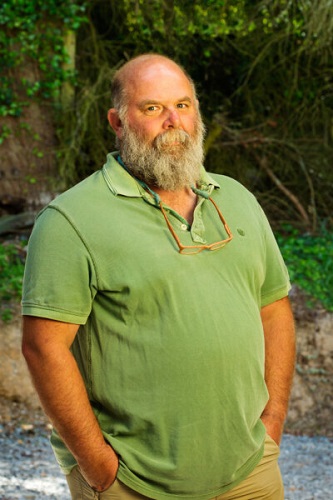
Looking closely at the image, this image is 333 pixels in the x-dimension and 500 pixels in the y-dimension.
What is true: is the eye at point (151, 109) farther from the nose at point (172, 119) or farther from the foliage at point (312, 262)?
the foliage at point (312, 262)

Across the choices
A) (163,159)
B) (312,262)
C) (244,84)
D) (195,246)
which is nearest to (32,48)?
(244,84)

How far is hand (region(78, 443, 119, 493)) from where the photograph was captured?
2137 mm

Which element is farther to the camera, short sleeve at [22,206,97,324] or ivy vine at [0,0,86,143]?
ivy vine at [0,0,86,143]

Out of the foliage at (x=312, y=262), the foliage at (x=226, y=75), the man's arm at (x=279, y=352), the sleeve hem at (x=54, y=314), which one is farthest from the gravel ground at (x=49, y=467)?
the sleeve hem at (x=54, y=314)

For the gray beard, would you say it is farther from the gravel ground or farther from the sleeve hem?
the gravel ground

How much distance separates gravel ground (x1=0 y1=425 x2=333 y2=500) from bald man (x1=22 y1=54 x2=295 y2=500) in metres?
2.81

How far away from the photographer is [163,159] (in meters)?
2.36

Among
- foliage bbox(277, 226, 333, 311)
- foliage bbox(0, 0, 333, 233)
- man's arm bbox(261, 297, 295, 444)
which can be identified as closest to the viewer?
man's arm bbox(261, 297, 295, 444)

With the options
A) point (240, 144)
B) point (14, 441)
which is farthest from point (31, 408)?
point (240, 144)

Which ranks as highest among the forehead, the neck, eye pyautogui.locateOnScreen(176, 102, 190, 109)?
the forehead

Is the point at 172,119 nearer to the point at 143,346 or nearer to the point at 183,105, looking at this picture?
the point at 183,105

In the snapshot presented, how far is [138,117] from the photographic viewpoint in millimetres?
2406

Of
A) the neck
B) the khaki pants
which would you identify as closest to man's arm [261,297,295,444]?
the khaki pants

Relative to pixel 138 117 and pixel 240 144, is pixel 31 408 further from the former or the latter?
pixel 138 117
